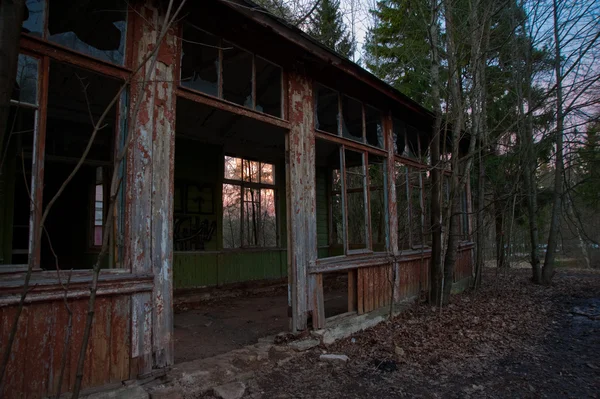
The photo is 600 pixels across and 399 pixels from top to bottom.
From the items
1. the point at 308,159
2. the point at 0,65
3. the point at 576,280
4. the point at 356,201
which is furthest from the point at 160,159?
the point at 576,280

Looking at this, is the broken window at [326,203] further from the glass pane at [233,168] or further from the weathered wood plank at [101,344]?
the weathered wood plank at [101,344]

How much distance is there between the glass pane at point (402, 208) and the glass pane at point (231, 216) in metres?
3.92

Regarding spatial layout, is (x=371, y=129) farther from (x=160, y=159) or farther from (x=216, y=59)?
(x=160, y=159)

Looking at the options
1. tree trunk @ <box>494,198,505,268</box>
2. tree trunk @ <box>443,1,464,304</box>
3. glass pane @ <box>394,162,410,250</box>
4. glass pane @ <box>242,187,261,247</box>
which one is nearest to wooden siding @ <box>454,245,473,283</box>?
tree trunk @ <box>494,198,505,268</box>

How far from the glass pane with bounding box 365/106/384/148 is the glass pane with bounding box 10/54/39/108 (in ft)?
17.2

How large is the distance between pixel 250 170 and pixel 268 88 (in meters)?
4.39

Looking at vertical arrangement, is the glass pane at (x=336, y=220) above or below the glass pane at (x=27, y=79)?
A: below

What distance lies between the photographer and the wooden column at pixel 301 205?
508cm

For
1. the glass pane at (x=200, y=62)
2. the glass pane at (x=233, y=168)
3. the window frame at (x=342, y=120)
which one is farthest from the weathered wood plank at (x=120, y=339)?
the glass pane at (x=233, y=168)

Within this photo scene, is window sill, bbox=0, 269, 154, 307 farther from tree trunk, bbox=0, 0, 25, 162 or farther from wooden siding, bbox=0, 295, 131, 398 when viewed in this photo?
tree trunk, bbox=0, 0, 25, 162

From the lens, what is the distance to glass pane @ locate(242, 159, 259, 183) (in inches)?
376

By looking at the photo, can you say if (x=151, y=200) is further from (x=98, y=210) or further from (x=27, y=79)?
(x=98, y=210)

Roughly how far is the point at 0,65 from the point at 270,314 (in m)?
5.89

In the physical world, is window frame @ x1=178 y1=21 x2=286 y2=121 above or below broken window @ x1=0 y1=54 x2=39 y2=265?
above
